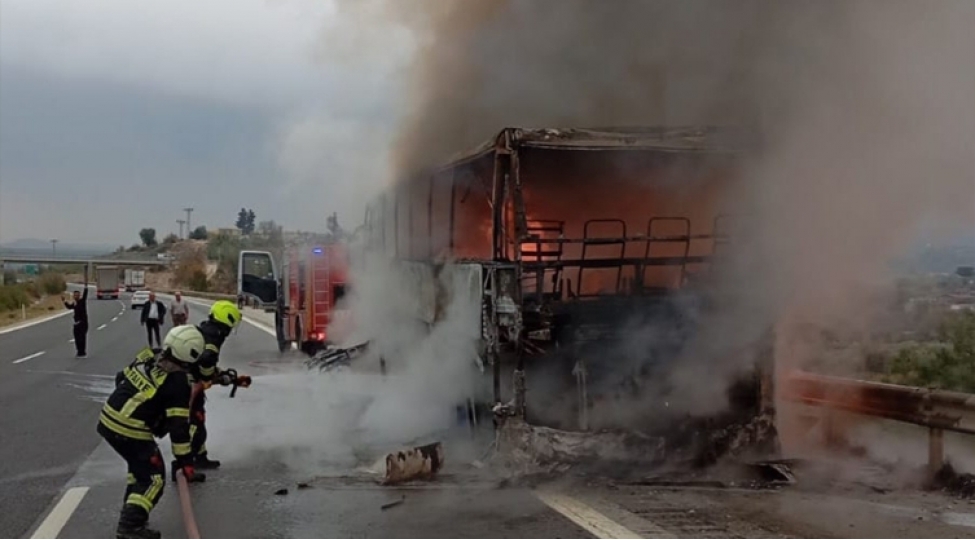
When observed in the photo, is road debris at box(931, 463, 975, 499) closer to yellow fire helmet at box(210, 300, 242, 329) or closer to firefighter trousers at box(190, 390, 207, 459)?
→ yellow fire helmet at box(210, 300, 242, 329)

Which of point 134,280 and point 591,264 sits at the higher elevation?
point 591,264

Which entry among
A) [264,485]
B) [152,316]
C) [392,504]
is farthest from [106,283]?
[392,504]

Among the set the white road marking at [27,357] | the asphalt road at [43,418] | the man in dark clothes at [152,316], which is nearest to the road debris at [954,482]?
the asphalt road at [43,418]

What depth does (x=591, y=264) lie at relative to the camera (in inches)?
273

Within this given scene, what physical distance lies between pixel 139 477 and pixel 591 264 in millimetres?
3506

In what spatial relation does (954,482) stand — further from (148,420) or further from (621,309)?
(148,420)

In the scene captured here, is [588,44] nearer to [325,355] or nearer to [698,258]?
[698,258]

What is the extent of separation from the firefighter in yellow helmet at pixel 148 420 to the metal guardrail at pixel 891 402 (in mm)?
4562

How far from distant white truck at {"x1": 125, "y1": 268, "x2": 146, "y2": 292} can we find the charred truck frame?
90.3m

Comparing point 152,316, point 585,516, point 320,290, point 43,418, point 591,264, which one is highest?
point 591,264

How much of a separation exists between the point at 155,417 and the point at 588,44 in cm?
580

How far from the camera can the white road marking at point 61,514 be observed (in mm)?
5113

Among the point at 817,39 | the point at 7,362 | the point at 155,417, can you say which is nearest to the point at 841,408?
the point at 817,39

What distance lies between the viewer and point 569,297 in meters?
7.18
